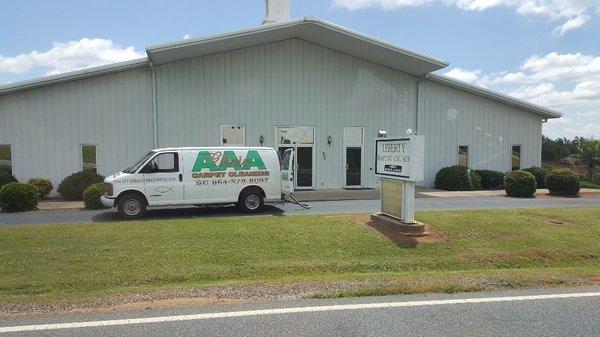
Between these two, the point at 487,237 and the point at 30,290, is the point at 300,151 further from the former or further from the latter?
the point at 30,290

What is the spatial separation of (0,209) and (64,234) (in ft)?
21.5

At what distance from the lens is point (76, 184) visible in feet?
58.7


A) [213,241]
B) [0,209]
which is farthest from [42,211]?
[213,241]

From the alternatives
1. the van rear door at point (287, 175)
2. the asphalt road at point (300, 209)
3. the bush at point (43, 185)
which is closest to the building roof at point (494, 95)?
the asphalt road at point (300, 209)

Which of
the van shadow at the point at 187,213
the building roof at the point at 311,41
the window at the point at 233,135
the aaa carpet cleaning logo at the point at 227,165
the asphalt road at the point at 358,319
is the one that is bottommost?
the asphalt road at the point at 358,319

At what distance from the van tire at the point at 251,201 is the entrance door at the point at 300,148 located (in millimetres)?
7300

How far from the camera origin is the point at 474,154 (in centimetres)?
2398

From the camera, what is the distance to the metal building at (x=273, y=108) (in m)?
18.8

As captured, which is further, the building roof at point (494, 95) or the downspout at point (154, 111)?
the building roof at point (494, 95)

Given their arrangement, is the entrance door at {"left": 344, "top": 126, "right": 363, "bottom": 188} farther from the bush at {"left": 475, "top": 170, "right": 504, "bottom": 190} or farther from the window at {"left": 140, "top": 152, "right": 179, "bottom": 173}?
the window at {"left": 140, "top": 152, "right": 179, "bottom": 173}

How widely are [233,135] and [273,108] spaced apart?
2155 millimetres

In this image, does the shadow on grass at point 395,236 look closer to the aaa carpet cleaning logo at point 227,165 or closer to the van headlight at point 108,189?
the aaa carpet cleaning logo at point 227,165

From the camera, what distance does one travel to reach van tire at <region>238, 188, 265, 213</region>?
45.6 ft

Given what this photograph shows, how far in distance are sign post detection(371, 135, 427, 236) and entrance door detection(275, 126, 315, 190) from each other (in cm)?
1019
